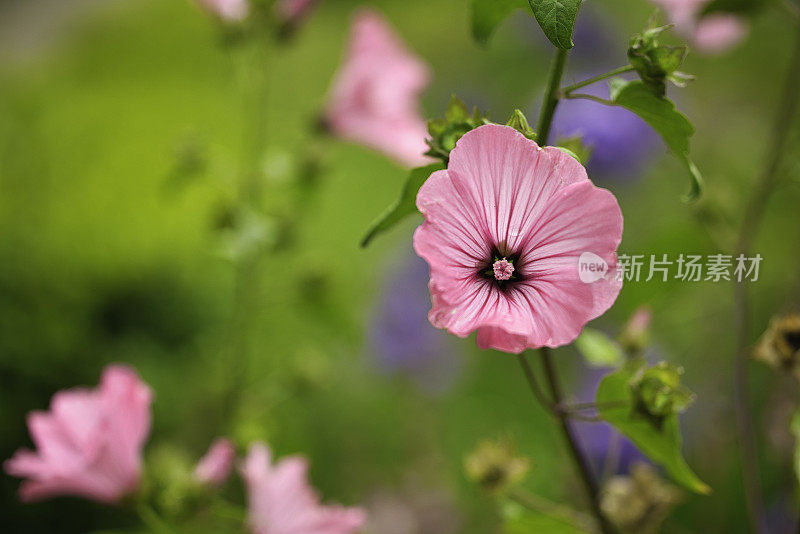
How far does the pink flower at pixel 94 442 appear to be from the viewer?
1.07 feet

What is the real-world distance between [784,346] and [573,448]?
10 cm

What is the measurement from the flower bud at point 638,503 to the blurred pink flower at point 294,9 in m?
0.31

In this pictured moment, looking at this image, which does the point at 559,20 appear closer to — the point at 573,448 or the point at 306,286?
the point at 573,448

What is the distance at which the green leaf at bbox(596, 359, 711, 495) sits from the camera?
243mm

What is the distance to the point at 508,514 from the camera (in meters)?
0.32

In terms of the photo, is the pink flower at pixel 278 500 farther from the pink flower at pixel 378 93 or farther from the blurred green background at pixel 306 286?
the pink flower at pixel 378 93

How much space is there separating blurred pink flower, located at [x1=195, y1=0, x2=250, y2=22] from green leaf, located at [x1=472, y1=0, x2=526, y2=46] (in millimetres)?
242

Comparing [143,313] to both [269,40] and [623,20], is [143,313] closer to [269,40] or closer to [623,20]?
[269,40]

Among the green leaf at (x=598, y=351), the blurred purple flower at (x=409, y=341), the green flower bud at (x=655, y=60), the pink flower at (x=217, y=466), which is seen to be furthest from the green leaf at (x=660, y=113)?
the blurred purple flower at (x=409, y=341)

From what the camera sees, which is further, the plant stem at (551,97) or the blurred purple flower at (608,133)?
the blurred purple flower at (608,133)

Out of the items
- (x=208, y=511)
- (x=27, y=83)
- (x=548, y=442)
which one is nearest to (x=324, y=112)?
(x=208, y=511)

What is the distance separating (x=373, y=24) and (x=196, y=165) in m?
0.15

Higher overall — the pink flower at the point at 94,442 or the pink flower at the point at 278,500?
the pink flower at the point at 94,442

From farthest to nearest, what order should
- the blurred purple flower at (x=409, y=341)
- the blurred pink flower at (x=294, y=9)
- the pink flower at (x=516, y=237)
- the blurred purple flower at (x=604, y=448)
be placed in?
1. the blurred purple flower at (x=409, y=341)
2. the blurred purple flower at (x=604, y=448)
3. the blurred pink flower at (x=294, y=9)
4. the pink flower at (x=516, y=237)
